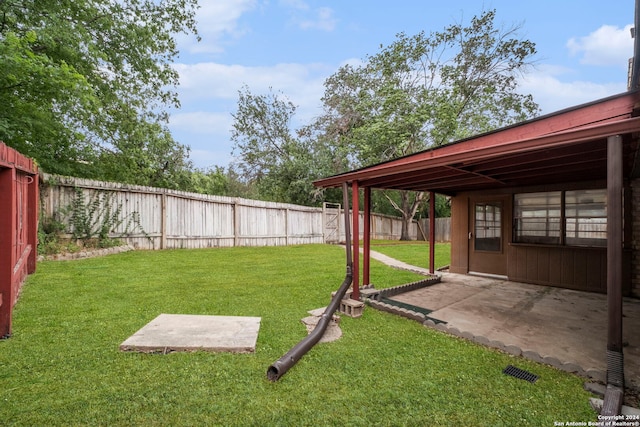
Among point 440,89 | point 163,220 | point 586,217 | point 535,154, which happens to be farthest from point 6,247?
point 440,89

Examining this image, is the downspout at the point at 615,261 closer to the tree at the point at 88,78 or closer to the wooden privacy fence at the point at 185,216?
the tree at the point at 88,78

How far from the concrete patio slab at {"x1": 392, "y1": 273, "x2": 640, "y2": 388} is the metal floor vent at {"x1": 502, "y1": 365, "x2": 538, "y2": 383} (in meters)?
0.33

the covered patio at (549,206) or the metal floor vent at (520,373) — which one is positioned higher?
the covered patio at (549,206)

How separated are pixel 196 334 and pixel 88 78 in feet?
29.3

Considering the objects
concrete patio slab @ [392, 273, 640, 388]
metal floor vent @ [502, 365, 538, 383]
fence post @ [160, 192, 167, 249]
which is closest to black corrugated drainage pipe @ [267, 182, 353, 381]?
concrete patio slab @ [392, 273, 640, 388]

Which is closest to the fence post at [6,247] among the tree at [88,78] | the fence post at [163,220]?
the tree at [88,78]

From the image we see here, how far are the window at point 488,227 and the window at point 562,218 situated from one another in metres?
0.37

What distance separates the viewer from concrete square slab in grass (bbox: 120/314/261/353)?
270cm

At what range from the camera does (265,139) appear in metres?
19.2

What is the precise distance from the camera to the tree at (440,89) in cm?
1336

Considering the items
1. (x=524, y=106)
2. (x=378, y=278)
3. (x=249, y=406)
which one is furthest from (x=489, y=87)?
(x=249, y=406)

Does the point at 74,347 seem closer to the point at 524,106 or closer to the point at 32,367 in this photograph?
the point at 32,367

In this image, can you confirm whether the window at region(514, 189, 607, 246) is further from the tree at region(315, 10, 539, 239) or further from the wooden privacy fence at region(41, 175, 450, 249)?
the wooden privacy fence at region(41, 175, 450, 249)

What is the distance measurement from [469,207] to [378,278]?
8.99ft
